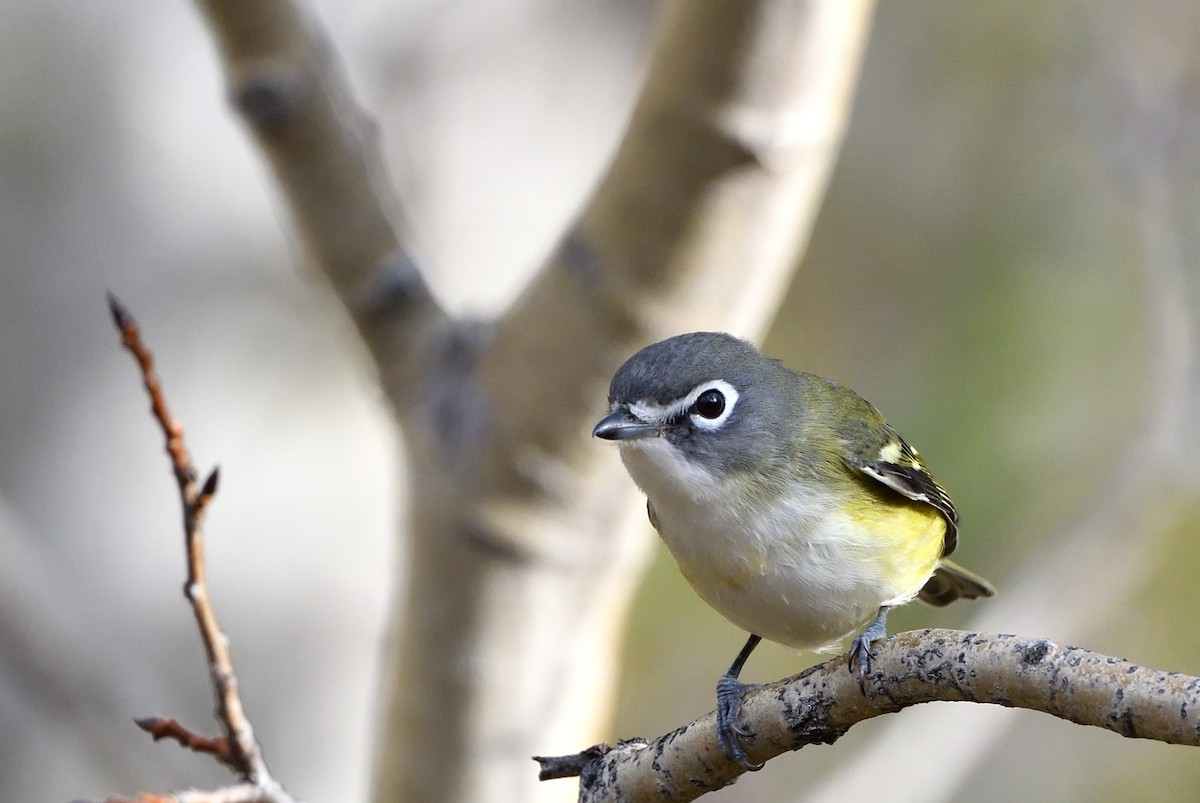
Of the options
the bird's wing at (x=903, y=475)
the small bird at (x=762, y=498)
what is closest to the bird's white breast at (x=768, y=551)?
the small bird at (x=762, y=498)

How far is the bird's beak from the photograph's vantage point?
2.06 m

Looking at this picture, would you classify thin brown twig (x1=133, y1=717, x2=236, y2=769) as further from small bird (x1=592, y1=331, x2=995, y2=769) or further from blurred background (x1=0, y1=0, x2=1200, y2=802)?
blurred background (x1=0, y1=0, x2=1200, y2=802)

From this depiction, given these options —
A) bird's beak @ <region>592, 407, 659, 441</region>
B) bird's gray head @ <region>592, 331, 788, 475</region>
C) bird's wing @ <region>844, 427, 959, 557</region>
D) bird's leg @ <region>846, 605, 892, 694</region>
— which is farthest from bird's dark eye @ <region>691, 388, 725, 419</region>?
bird's leg @ <region>846, 605, 892, 694</region>

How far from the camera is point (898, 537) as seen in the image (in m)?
2.17

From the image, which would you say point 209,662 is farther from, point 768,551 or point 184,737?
point 768,551

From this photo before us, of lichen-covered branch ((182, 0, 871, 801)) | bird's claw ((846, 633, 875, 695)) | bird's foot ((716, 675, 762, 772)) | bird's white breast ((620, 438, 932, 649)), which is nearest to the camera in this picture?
bird's claw ((846, 633, 875, 695))

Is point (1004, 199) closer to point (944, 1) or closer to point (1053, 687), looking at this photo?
point (944, 1)

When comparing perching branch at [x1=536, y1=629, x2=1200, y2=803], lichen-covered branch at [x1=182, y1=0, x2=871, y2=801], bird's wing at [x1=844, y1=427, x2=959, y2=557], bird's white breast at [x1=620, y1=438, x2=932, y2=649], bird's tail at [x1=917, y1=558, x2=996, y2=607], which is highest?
lichen-covered branch at [x1=182, y1=0, x2=871, y2=801]

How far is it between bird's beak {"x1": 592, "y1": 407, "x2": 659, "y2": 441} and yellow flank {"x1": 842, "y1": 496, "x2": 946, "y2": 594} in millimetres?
397

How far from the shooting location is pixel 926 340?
728cm

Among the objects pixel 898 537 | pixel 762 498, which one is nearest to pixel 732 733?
pixel 762 498

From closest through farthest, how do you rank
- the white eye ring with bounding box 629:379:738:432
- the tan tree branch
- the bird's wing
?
the white eye ring with bounding box 629:379:738:432, the bird's wing, the tan tree branch

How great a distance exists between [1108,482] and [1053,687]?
316cm

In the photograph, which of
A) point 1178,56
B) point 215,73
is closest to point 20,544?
point 215,73
